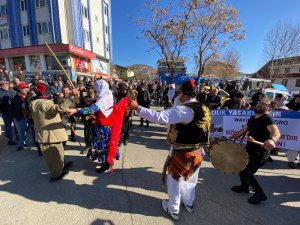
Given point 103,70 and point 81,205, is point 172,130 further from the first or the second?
point 103,70

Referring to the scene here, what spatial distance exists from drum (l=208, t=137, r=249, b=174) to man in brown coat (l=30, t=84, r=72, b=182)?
2.64m

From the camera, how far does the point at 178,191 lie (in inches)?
98.7

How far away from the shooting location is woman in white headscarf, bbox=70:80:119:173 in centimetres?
348

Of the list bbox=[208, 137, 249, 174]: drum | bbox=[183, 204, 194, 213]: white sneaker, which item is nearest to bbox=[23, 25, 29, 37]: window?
bbox=[208, 137, 249, 174]: drum

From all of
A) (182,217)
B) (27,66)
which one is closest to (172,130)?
(182,217)

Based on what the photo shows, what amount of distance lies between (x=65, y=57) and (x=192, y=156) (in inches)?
816

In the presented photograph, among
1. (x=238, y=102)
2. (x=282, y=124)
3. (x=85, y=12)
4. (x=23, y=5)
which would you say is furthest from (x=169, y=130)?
(x=85, y=12)

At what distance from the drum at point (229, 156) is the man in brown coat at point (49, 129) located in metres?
2.64

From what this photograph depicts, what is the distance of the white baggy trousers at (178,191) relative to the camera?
8.21 feet

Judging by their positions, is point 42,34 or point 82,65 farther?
point 82,65

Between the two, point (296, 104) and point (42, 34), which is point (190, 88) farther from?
point (42, 34)

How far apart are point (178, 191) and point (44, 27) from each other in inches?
907

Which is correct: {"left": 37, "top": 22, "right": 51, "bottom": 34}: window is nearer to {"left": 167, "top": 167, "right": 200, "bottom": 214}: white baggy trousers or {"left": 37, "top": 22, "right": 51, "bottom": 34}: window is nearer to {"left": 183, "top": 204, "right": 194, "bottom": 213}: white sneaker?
{"left": 167, "top": 167, "right": 200, "bottom": 214}: white baggy trousers

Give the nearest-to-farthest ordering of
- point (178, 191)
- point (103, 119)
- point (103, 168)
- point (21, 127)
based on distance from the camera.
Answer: point (178, 191) < point (103, 119) < point (103, 168) < point (21, 127)
